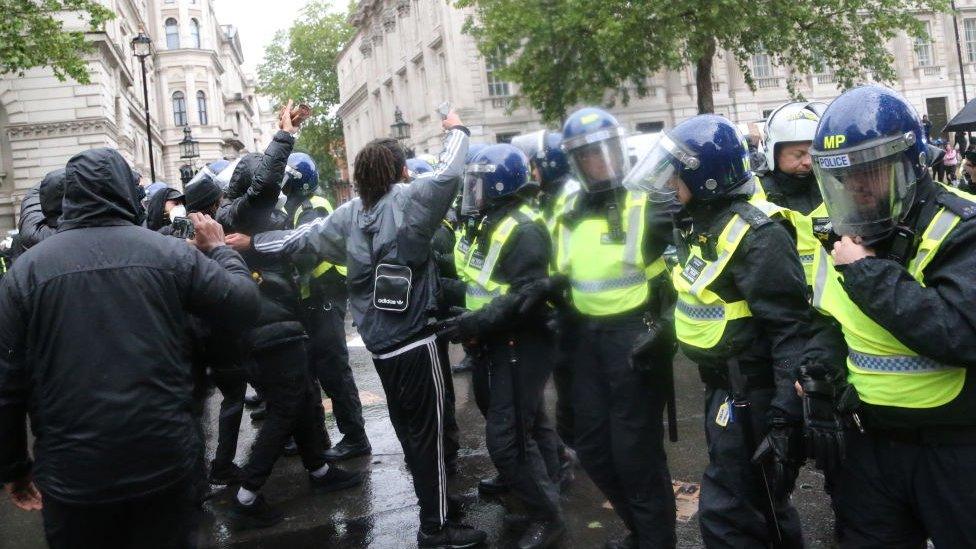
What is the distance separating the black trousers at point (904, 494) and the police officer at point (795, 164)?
1821 millimetres

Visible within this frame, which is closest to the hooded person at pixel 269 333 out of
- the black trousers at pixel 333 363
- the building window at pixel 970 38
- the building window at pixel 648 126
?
the black trousers at pixel 333 363

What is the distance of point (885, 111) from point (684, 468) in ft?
10.6

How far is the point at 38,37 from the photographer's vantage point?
727 inches

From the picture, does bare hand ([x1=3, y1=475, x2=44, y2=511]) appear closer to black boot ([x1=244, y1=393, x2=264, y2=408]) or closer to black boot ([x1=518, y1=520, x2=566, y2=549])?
black boot ([x1=518, y1=520, x2=566, y2=549])

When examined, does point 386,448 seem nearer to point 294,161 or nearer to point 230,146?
point 294,161

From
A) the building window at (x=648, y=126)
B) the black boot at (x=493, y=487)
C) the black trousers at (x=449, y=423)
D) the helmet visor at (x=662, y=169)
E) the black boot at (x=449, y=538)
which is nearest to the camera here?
the helmet visor at (x=662, y=169)

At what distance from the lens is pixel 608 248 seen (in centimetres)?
393

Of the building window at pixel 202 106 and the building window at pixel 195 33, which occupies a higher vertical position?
the building window at pixel 195 33

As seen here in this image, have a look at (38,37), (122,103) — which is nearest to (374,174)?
(38,37)

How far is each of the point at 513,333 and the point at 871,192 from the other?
7.22 ft

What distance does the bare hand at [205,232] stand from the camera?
11.0 feet

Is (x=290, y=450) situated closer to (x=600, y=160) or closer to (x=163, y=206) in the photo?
(x=163, y=206)

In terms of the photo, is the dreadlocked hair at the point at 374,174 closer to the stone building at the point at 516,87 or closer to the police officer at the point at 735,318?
the police officer at the point at 735,318

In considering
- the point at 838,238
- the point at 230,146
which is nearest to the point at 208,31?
the point at 230,146
